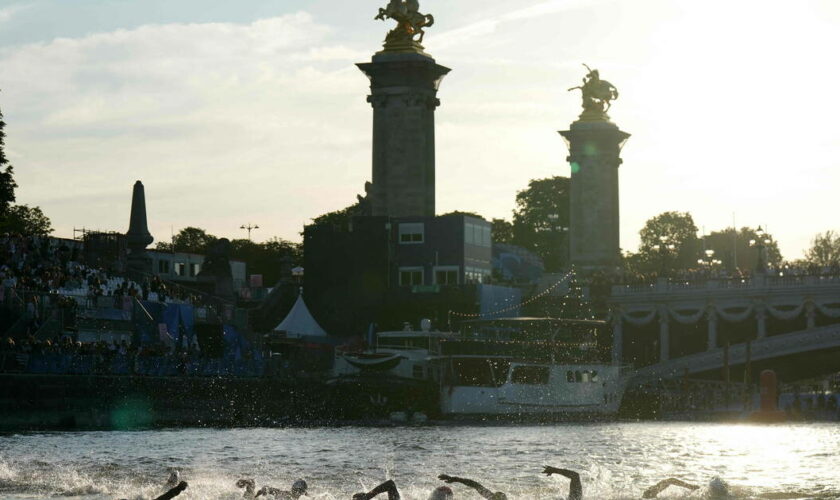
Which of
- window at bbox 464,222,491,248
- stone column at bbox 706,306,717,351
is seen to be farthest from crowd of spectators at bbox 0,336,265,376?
stone column at bbox 706,306,717,351

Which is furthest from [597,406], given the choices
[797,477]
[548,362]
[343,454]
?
[797,477]

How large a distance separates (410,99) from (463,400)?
51.5 metres

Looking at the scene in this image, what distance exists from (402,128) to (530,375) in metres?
47.9

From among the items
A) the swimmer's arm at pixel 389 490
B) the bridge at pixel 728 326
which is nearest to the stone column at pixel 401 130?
the bridge at pixel 728 326

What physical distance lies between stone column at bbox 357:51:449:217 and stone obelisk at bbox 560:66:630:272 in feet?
88.7

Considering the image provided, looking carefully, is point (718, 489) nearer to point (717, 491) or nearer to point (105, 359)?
point (717, 491)

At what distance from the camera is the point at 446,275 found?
478ft

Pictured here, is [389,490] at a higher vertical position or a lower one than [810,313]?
lower

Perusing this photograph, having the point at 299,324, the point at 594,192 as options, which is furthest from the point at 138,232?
the point at 594,192

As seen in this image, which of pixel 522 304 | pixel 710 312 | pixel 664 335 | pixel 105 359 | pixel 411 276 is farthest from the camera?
pixel 664 335

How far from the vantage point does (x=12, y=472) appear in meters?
56.7

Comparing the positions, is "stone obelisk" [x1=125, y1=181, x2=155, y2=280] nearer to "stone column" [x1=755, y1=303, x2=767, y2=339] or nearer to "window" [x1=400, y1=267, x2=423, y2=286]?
"window" [x1=400, y1=267, x2=423, y2=286]

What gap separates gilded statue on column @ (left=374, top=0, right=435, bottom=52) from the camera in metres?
163

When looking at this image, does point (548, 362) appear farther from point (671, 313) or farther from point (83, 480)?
point (83, 480)
